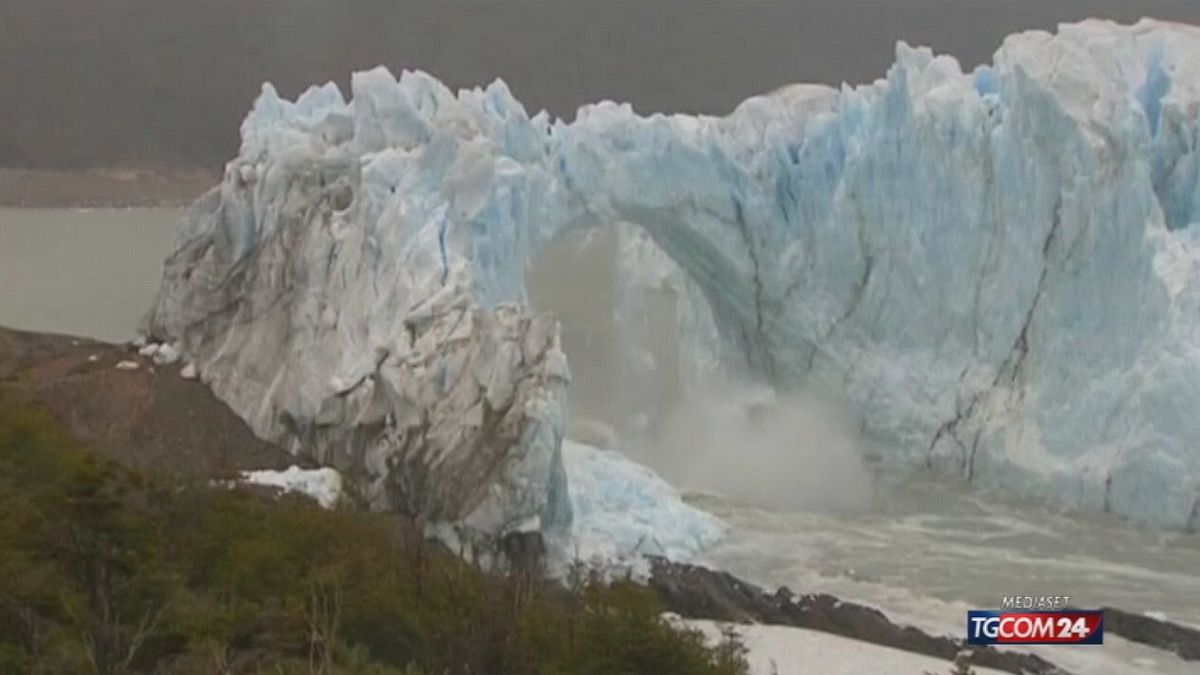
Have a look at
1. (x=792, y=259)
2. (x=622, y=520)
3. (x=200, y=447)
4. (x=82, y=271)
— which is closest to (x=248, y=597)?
(x=622, y=520)

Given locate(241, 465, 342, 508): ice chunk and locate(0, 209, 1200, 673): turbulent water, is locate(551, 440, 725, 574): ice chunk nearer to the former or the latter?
locate(0, 209, 1200, 673): turbulent water

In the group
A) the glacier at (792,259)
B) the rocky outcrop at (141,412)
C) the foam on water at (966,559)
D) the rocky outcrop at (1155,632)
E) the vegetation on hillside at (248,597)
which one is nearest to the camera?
the vegetation on hillside at (248,597)

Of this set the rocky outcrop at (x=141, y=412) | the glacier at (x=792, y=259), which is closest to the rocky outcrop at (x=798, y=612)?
the glacier at (x=792, y=259)

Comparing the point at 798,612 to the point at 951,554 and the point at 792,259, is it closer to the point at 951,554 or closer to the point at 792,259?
the point at 951,554

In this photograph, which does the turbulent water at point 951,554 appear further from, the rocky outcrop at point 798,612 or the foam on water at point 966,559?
the rocky outcrop at point 798,612

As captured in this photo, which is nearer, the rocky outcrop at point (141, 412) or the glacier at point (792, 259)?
the glacier at point (792, 259)

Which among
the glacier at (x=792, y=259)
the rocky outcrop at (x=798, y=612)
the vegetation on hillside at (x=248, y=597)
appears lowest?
the vegetation on hillside at (x=248, y=597)

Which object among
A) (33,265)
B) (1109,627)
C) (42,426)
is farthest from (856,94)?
(33,265)
